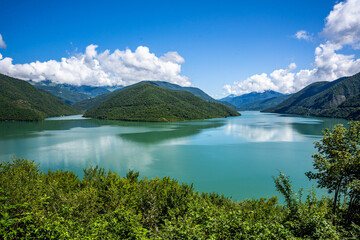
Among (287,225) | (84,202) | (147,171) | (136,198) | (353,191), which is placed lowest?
(147,171)

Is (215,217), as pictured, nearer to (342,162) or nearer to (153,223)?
(342,162)

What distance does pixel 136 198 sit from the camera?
19203mm

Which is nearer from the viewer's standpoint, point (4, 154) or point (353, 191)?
point (353, 191)

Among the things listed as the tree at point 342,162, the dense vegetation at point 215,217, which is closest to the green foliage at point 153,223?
the dense vegetation at point 215,217

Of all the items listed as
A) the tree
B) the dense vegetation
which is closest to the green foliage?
the dense vegetation

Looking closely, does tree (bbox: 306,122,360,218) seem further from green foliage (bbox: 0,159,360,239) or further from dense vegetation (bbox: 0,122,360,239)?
green foliage (bbox: 0,159,360,239)

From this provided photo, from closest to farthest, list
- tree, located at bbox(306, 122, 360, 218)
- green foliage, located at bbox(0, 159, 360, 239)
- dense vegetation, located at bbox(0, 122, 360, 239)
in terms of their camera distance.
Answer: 1. green foliage, located at bbox(0, 159, 360, 239)
2. dense vegetation, located at bbox(0, 122, 360, 239)
3. tree, located at bbox(306, 122, 360, 218)

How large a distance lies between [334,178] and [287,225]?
188 inches

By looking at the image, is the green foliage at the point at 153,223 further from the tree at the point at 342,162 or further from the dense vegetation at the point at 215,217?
the tree at the point at 342,162

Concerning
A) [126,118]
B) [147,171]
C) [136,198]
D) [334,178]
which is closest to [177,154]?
[147,171]

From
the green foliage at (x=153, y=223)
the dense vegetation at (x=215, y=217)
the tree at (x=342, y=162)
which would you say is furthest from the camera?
the tree at (x=342, y=162)

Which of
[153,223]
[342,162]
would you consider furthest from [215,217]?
[153,223]

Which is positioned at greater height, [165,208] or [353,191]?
[353,191]

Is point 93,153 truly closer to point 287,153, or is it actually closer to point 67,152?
point 67,152
